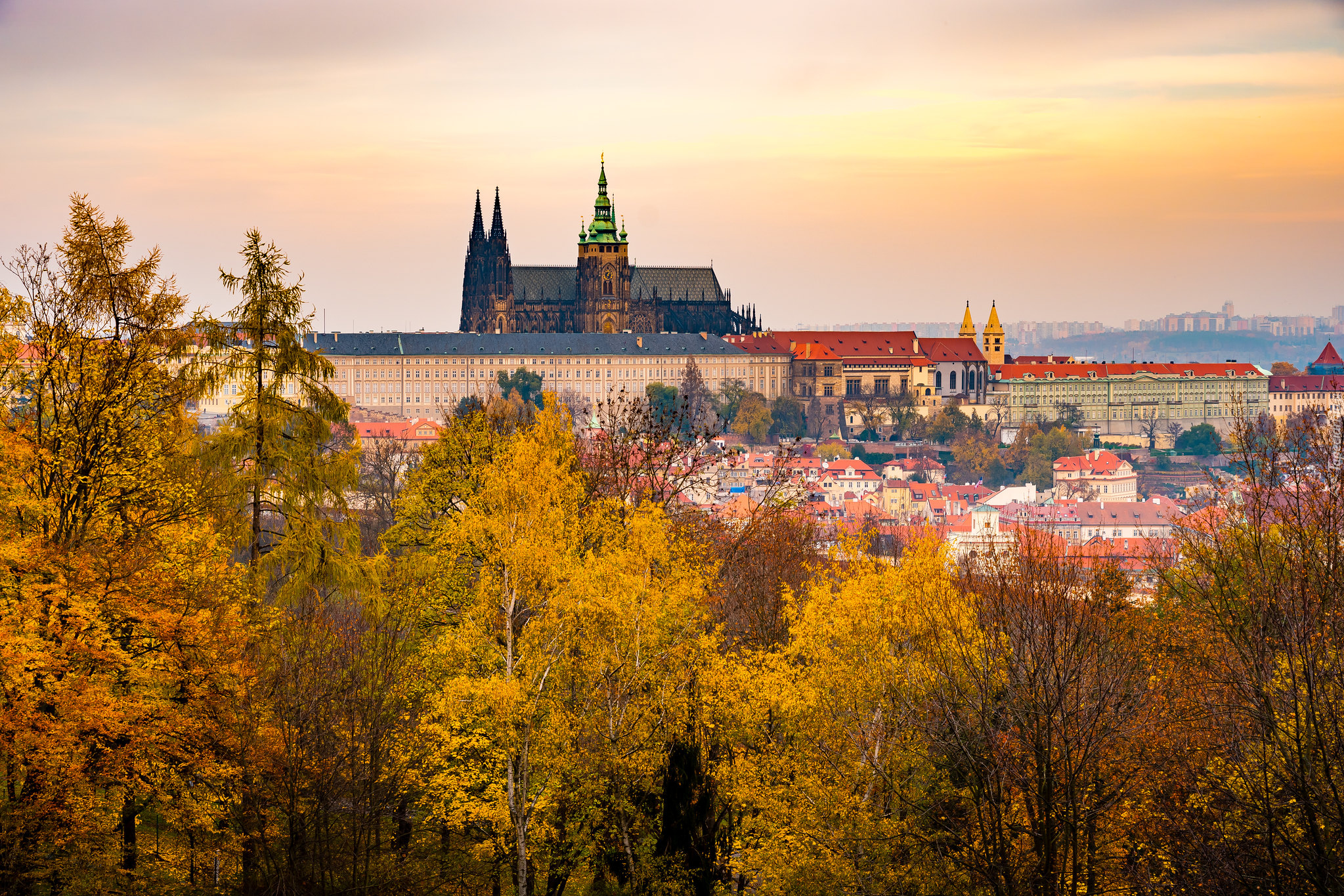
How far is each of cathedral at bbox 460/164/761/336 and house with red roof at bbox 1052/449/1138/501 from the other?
49014 mm

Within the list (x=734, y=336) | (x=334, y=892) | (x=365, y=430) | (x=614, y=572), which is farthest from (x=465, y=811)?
(x=734, y=336)

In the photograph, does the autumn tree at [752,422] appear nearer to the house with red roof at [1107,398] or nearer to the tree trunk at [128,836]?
the house with red roof at [1107,398]

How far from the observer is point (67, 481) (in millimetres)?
17109

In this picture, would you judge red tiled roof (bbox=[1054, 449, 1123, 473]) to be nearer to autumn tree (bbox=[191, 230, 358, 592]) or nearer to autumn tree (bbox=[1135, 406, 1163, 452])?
autumn tree (bbox=[1135, 406, 1163, 452])

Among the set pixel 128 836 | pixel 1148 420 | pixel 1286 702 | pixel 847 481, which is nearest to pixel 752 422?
pixel 847 481

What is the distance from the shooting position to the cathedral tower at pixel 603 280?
175000 millimetres

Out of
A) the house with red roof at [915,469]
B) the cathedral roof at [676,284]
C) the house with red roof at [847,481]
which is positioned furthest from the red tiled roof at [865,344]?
the house with red roof at [847,481]

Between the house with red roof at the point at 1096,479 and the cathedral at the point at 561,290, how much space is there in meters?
49.0

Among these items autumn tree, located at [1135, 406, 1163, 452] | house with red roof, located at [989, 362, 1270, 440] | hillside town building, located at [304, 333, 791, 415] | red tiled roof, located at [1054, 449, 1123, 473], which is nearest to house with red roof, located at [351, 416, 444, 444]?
hillside town building, located at [304, 333, 791, 415]

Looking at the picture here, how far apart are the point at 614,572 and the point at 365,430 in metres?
112

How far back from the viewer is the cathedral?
575 ft

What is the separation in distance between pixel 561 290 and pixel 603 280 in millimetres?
5232

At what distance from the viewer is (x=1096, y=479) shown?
13925 centimetres

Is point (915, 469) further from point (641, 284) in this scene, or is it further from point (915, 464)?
point (641, 284)
